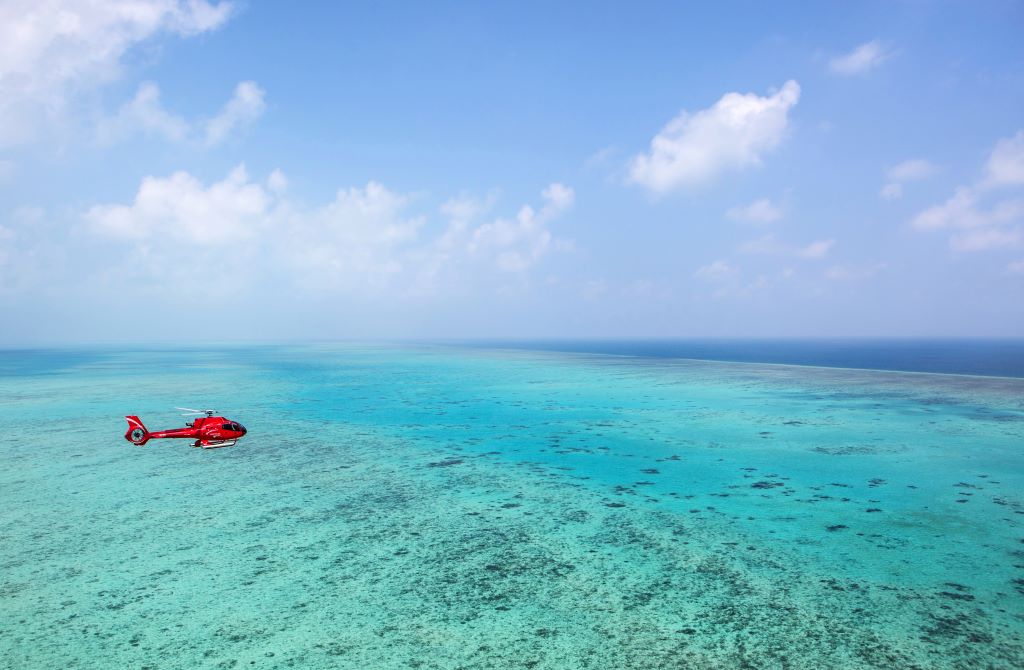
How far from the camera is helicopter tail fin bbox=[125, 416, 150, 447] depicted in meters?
20.8

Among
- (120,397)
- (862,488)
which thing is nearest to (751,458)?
(862,488)

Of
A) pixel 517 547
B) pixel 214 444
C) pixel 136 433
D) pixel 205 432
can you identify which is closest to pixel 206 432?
pixel 205 432

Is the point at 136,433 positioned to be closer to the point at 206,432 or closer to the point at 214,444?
the point at 206,432

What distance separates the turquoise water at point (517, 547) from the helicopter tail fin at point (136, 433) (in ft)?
2.03

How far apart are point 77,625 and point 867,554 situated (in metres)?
15.6

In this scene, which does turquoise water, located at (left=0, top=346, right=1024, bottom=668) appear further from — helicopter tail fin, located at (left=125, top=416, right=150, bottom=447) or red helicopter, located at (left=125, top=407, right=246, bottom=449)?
red helicopter, located at (left=125, top=407, right=246, bottom=449)

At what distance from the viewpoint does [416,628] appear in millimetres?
9086

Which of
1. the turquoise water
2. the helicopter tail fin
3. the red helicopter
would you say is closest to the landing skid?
the red helicopter

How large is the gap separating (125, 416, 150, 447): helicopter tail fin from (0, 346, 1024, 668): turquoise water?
617mm

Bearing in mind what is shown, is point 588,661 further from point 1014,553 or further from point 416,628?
point 1014,553

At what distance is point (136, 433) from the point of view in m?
21.8

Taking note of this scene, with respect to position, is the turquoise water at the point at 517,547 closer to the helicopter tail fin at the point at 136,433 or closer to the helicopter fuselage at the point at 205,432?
the helicopter tail fin at the point at 136,433

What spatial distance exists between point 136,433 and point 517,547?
17.9m

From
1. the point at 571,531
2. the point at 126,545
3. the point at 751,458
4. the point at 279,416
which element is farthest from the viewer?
the point at 279,416
